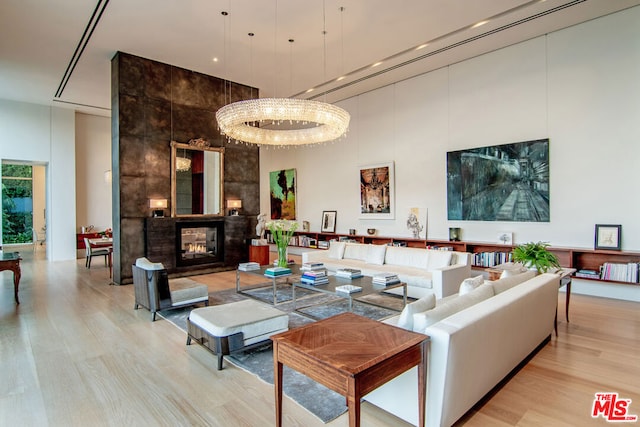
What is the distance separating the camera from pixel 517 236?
6.11 metres

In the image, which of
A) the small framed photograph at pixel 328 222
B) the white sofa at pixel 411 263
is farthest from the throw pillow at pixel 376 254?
the small framed photograph at pixel 328 222

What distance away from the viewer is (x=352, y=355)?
1.64 meters

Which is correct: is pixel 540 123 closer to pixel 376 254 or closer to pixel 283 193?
pixel 376 254

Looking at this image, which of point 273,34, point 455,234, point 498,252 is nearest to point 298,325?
point 455,234

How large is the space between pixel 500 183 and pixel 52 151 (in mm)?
11441

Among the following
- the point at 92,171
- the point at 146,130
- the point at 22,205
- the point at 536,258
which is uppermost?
the point at 146,130

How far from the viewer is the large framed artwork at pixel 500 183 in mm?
5820

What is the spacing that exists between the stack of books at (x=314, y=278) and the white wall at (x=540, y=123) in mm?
3612

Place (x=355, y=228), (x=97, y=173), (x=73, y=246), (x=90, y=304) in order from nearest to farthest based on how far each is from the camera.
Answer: (x=90, y=304), (x=355, y=228), (x=73, y=246), (x=97, y=173)

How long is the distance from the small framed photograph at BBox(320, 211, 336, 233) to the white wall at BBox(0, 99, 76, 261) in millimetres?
7256

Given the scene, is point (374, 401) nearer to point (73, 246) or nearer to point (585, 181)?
point (585, 181)

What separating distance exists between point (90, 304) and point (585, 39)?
28.7ft

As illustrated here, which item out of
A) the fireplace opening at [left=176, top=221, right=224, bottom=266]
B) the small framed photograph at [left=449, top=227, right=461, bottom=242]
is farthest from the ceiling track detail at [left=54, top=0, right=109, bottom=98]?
the small framed photograph at [left=449, top=227, right=461, bottom=242]

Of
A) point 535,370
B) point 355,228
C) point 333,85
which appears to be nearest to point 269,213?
point 355,228
